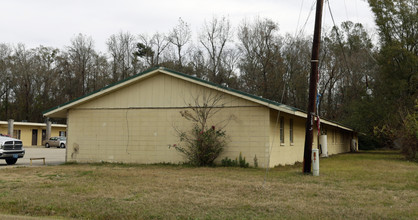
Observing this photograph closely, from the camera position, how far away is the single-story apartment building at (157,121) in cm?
1816

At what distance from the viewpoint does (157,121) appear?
64.6 feet

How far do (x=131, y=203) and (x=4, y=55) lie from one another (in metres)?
58.0

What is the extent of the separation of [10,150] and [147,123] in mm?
7411

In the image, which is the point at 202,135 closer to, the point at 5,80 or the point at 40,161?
the point at 40,161

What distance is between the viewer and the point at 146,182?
491 inches

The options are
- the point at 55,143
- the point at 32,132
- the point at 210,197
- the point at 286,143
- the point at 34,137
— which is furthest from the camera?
the point at 34,137

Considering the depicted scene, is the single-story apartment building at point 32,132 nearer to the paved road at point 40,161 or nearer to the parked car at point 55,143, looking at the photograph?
the parked car at point 55,143

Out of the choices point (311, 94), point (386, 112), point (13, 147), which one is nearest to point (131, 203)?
point (311, 94)

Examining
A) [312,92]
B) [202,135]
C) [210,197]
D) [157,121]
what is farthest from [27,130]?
[210,197]

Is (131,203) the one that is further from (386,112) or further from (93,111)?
(386,112)

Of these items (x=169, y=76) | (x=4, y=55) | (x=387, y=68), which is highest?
(x=4, y=55)

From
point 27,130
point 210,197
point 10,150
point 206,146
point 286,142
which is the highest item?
point 27,130

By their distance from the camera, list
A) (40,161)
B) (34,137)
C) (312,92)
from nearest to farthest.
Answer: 1. (312,92)
2. (40,161)
3. (34,137)

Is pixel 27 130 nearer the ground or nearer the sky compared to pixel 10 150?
nearer the sky
